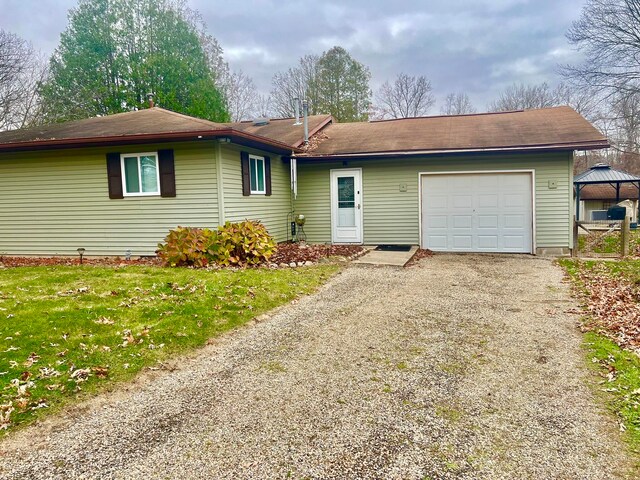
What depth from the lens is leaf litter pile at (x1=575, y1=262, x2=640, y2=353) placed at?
4.54 m

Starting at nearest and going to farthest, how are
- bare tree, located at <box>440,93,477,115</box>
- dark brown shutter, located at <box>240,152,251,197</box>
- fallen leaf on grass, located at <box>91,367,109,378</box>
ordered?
1. fallen leaf on grass, located at <box>91,367,109,378</box>
2. dark brown shutter, located at <box>240,152,251,197</box>
3. bare tree, located at <box>440,93,477,115</box>

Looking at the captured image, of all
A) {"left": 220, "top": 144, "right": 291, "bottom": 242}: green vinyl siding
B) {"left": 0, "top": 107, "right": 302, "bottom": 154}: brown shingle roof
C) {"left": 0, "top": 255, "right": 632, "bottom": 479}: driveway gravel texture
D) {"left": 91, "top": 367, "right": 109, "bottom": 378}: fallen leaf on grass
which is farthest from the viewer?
{"left": 220, "top": 144, "right": 291, "bottom": 242}: green vinyl siding

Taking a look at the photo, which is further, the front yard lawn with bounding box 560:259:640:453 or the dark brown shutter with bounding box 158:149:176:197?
the dark brown shutter with bounding box 158:149:176:197

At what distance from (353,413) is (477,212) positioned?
9244mm

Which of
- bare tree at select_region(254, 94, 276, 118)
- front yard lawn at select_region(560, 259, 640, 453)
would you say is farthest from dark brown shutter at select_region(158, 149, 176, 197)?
bare tree at select_region(254, 94, 276, 118)

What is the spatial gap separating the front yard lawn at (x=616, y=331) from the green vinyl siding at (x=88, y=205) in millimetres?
7138

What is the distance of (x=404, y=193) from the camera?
1158 cm

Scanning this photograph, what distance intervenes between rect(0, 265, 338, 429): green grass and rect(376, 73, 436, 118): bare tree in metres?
25.0

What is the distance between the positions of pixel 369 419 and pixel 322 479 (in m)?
0.71

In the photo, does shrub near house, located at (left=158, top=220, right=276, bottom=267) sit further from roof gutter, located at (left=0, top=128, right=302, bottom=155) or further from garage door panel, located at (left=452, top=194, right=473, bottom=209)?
garage door panel, located at (left=452, top=194, right=473, bottom=209)

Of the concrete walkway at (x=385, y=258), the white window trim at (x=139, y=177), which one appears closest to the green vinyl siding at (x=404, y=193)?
the concrete walkway at (x=385, y=258)

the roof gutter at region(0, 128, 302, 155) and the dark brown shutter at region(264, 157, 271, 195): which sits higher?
the roof gutter at region(0, 128, 302, 155)

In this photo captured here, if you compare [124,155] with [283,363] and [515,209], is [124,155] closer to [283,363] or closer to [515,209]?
[283,363]

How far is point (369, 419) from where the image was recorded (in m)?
2.88
